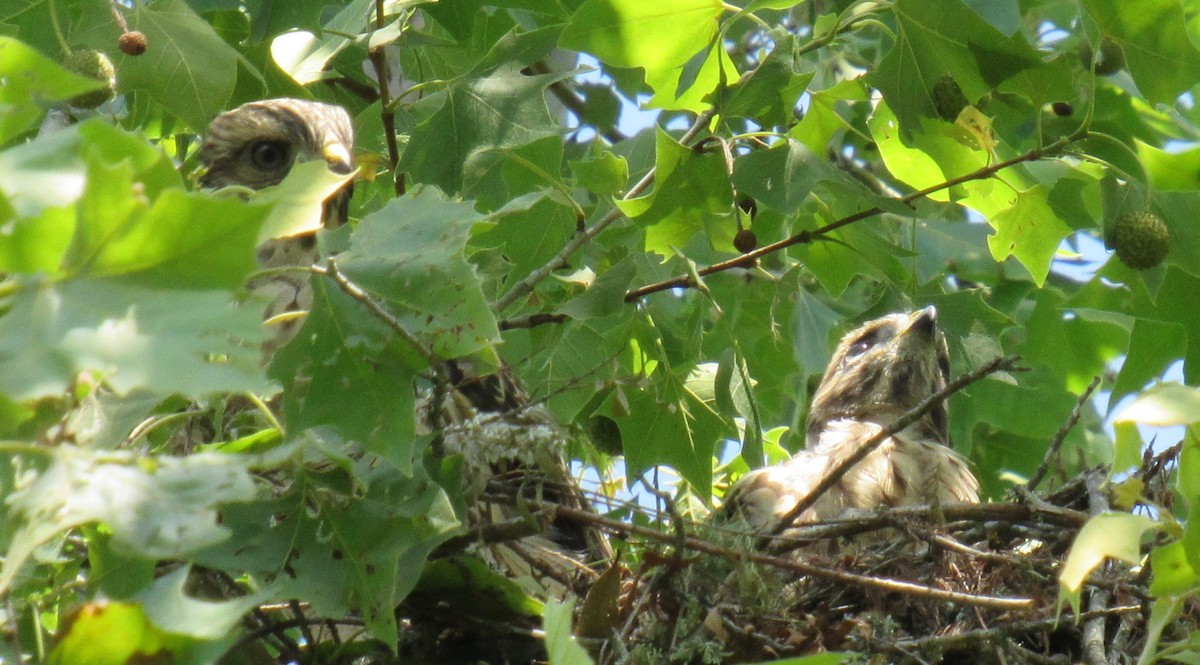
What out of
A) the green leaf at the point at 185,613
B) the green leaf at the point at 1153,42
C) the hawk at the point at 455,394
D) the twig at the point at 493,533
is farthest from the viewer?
the hawk at the point at 455,394

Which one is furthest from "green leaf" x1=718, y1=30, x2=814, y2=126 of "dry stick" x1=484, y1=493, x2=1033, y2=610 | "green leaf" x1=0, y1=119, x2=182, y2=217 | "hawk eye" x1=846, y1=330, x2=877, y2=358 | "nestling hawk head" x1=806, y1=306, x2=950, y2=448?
"hawk eye" x1=846, y1=330, x2=877, y2=358

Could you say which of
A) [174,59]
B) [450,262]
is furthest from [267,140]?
[450,262]

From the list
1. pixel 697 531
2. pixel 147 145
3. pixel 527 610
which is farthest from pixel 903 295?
pixel 147 145

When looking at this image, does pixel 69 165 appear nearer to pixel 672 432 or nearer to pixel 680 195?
pixel 680 195

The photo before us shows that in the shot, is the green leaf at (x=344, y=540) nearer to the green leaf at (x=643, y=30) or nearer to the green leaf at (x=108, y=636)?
the green leaf at (x=108, y=636)

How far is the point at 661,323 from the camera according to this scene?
390 cm

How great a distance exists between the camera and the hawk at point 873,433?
441cm

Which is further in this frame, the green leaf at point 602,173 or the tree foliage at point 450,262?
the green leaf at point 602,173

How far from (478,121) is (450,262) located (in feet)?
4.06

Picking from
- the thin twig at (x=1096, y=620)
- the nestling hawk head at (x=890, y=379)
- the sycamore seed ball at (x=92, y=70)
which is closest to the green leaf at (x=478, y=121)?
the sycamore seed ball at (x=92, y=70)

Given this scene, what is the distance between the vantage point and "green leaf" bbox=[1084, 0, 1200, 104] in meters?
2.81

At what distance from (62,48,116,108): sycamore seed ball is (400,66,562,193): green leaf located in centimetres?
Result: 69

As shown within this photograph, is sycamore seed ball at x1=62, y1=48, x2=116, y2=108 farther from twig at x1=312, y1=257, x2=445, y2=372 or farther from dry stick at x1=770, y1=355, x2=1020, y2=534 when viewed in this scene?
dry stick at x1=770, y1=355, x2=1020, y2=534

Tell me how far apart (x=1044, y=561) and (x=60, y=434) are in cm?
218
